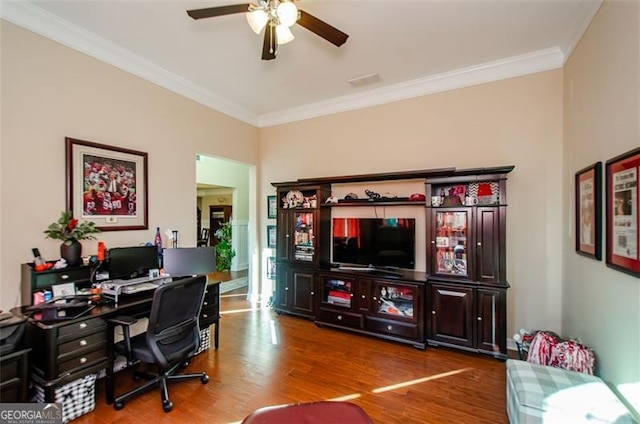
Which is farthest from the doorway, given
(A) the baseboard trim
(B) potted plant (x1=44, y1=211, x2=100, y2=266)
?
(B) potted plant (x1=44, y1=211, x2=100, y2=266)

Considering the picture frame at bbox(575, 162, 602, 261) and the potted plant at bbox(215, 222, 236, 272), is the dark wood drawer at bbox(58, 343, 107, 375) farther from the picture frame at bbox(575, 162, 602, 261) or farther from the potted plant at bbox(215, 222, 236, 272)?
the potted plant at bbox(215, 222, 236, 272)

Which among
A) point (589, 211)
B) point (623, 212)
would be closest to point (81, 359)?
point (623, 212)

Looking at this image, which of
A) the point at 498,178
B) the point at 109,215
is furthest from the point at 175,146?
the point at 498,178

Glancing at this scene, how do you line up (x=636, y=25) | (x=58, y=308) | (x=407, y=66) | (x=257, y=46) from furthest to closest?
(x=407, y=66) → (x=257, y=46) → (x=58, y=308) → (x=636, y=25)

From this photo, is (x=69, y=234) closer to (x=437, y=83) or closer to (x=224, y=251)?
(x=437, y=83)

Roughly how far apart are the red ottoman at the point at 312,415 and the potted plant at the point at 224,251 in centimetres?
585

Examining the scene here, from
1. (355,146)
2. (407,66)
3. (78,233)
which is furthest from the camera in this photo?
(355,146)

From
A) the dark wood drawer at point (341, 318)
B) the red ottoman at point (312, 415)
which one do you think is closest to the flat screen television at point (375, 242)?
the dark wood drawer at point (341, 318)

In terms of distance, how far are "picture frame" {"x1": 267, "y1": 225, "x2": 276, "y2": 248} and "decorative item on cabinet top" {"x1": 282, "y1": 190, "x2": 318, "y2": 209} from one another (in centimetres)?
67

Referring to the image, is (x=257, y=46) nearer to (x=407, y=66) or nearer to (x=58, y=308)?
(x=407, y=66)

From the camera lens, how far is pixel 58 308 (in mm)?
2051

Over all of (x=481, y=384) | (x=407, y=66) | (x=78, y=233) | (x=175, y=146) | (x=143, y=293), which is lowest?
(x=481, y=384)

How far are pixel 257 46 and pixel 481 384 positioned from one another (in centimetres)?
381

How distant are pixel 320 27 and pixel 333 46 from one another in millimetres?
906
